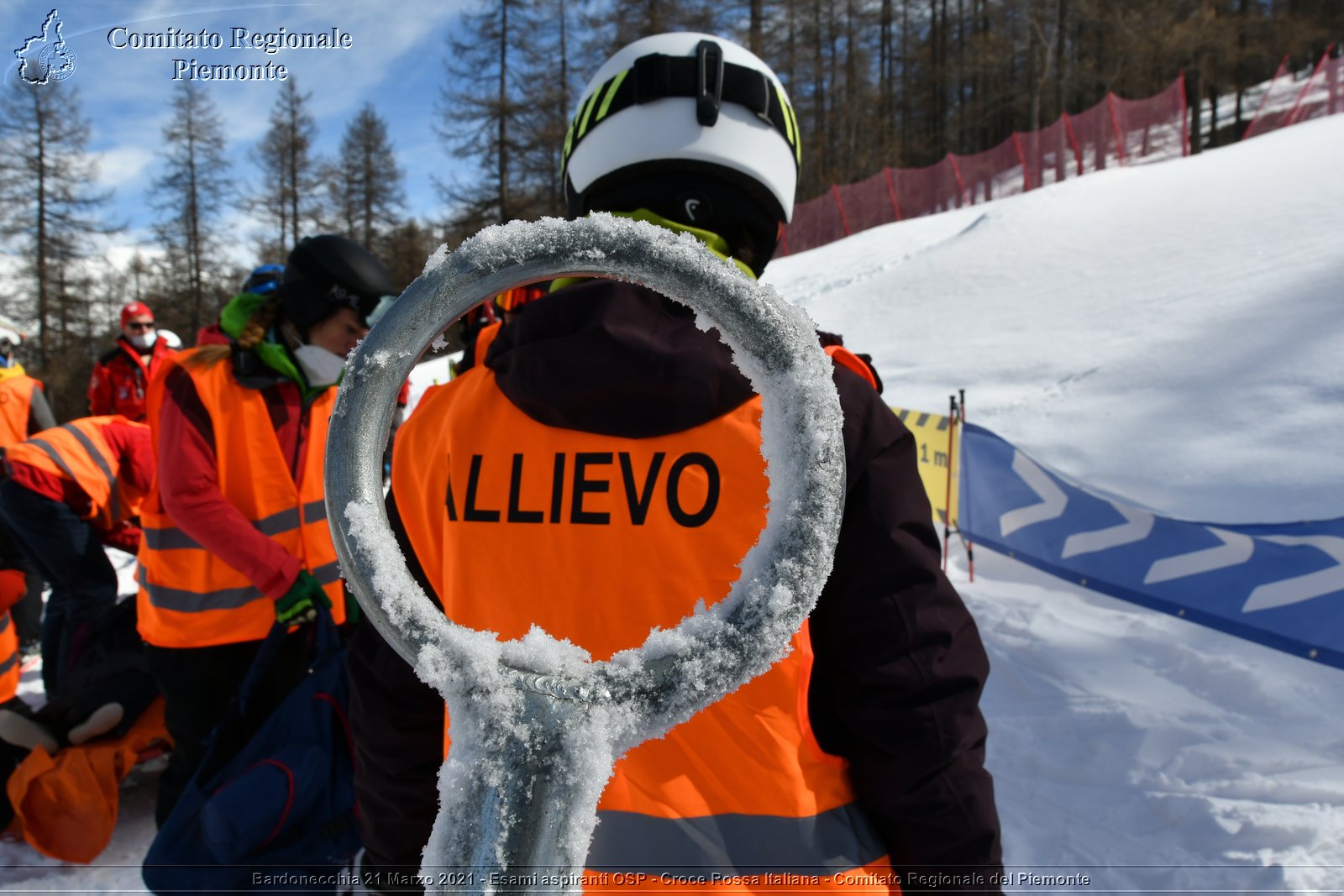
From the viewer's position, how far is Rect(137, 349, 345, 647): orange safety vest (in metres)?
2.68

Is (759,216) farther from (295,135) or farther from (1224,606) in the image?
(295,135)

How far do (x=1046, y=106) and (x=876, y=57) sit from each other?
920cm

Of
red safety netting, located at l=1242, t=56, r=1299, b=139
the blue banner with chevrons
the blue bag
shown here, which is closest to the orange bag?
the blue bag

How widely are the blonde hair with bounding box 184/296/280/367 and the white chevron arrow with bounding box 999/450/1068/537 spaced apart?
12.0ft

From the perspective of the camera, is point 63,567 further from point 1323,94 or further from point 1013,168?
point 1323,94

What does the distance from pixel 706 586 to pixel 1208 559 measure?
3019mm

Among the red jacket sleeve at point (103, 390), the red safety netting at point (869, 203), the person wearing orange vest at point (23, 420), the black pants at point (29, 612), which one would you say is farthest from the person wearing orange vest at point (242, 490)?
the red safety netting at point (869, 203)

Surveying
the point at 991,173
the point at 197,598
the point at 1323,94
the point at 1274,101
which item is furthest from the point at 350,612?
the point at 1274,101

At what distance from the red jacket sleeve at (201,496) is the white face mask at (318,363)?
1.21 ft

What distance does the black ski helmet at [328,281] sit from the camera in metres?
2.62

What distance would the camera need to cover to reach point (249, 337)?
2693 mm

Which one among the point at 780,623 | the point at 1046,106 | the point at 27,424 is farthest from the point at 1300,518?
the point at 1046,106

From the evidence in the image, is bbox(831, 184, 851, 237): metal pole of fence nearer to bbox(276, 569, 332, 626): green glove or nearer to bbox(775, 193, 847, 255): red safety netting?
bbox(775, 193, 847, 255): red safety netting

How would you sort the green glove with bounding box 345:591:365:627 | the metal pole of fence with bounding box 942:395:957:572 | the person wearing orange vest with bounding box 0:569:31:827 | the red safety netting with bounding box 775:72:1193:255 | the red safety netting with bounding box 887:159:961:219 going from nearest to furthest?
the green glove with bounding box 345:591:365:627 < the person wearing orange vest with bounding box 0:569:31:827 < the metal pole of fence with bounding box 942:395:957:572 < the red safety netting with bounding box 775:72:1193:255 < the red safety netting with bounding box 887:159:961:219
